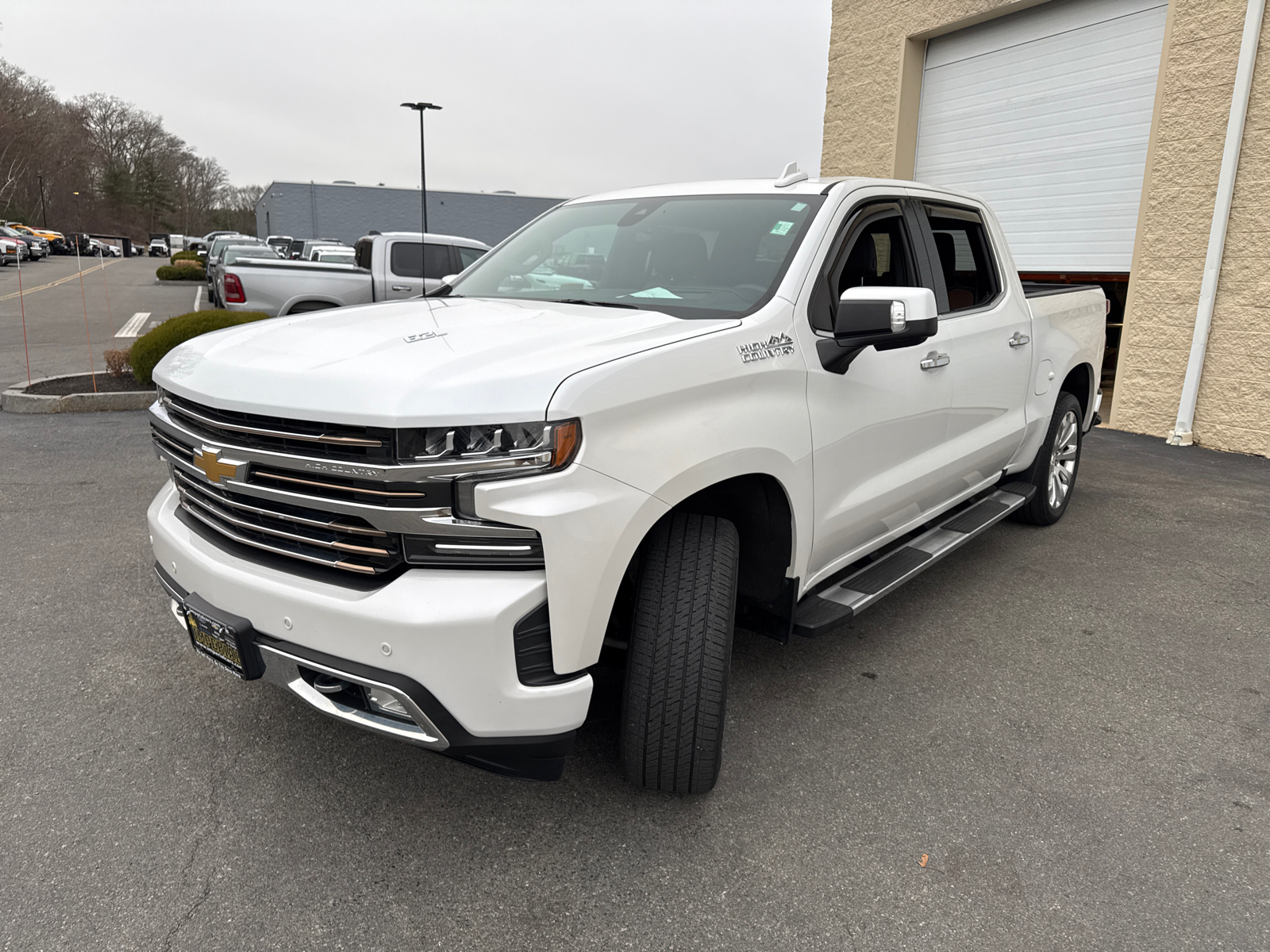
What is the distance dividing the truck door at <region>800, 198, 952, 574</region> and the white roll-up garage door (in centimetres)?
554

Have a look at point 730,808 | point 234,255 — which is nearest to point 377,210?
point 234,255

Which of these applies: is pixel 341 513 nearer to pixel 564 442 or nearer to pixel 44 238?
pixel 564 442

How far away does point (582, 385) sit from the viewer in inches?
84.0

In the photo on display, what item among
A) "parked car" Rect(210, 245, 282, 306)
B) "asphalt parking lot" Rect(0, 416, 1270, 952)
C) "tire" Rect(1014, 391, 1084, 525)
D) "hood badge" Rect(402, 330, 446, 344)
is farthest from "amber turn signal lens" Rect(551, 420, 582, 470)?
"parked car" Rect(210, 245, 282, 306)

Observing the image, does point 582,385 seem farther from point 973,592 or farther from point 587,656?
point 973,592

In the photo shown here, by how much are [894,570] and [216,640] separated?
248 centimetres

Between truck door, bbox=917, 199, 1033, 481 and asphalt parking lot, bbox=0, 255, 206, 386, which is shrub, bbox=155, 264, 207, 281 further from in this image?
truck door, bbox=917, 199, 1033, 481

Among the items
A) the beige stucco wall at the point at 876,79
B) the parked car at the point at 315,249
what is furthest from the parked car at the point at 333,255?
the beige stucco wall at the point at 876,79

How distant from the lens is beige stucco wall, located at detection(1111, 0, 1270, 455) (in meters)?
7.86

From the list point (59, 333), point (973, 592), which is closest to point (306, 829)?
point (973, 592)

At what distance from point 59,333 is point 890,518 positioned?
17118mm

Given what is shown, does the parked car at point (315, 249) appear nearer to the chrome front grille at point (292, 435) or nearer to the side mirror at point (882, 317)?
the chrome front grille at point (292, 435)

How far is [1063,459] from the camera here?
5.54 m

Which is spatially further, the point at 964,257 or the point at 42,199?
the point at 42,199
